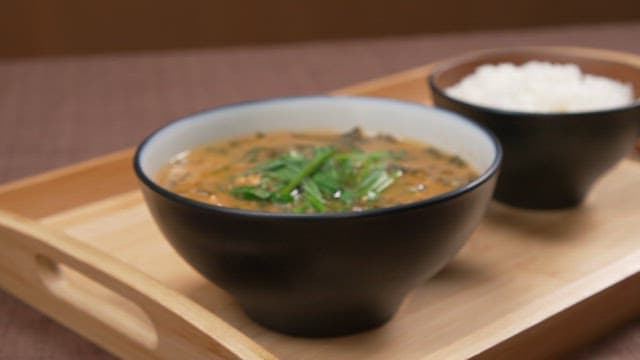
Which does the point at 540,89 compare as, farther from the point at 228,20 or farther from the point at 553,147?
the point at 228,20

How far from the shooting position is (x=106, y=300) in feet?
4.00

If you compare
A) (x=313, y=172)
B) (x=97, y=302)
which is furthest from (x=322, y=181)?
(x=97, y=302)

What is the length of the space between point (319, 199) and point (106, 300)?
27 cm

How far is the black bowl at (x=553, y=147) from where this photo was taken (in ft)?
4.53

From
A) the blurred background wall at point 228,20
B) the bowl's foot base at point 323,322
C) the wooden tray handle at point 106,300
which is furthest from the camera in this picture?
the blurred background wall at point 228,20

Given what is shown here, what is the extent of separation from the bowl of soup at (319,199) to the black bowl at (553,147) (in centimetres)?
10

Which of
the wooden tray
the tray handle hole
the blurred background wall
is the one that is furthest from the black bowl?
the blurred background wall

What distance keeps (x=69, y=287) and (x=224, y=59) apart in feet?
3.55

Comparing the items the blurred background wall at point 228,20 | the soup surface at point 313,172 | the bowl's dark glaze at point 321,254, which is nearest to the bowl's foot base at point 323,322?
the bowl's dark glaze at point 321,254

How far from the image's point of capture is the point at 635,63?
5.38 ft

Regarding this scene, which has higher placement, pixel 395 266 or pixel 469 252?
pixel 395 266

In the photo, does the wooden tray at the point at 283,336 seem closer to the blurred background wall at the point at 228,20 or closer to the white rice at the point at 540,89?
the white rice at the point at 540,89

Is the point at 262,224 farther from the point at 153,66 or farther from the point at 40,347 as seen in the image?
the point at 153,66

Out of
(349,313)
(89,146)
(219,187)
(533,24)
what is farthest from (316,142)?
(533,24)
